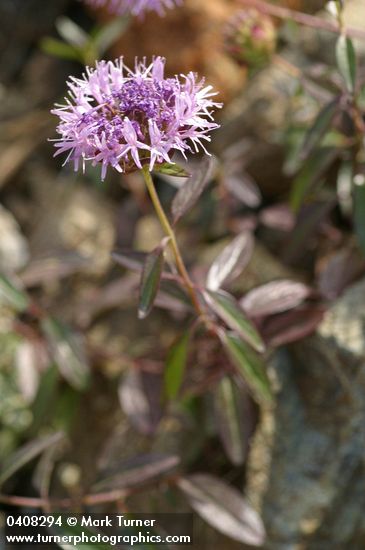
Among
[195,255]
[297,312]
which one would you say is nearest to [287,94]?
[195,255]

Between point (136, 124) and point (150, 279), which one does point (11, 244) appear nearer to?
point (150, 279)

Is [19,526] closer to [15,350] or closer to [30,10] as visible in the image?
[15,350]

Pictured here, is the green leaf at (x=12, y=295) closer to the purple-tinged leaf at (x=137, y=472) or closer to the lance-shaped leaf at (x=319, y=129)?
the purple-tinged leaf at (x=137, y=472)

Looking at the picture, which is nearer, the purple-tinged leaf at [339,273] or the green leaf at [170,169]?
the green leaf at [170,169]

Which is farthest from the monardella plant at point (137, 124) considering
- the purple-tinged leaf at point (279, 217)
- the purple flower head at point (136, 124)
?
the purple-tinged leaf at point (279, 217)

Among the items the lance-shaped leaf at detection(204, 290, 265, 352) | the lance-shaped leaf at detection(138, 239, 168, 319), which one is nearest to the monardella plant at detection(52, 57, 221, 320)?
the lance-shaped leaf at detection(138, 239, 168, 319)

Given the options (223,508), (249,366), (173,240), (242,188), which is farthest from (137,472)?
(242,188)
